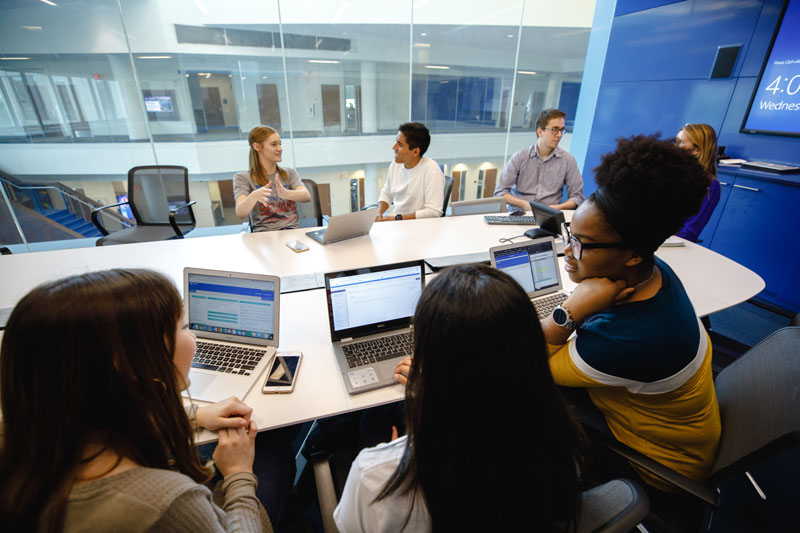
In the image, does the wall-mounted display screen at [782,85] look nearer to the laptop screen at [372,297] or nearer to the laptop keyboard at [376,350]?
the laptop screen at [372,297]

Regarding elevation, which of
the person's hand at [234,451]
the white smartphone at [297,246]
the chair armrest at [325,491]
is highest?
the white smartphone at [297,246]

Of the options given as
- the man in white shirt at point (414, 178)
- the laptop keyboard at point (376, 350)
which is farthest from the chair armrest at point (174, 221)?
the laptop keyboard at point (376, 350)

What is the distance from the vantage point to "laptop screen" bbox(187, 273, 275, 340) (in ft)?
4.30

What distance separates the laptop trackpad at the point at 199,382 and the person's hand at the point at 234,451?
0.21m

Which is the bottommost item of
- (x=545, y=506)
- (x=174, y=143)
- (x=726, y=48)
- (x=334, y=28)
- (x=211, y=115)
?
(x=545, y=506)

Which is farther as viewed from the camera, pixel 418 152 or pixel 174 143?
pixel 174 143

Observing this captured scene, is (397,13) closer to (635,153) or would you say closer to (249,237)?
(249,237)

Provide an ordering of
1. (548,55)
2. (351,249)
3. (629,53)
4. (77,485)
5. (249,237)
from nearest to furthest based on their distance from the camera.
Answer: (77,485) → (351,249) → (249,237) → (629,53) → (548,55)

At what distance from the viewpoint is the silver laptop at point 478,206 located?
3.06 metres

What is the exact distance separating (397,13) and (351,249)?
403 centimetres

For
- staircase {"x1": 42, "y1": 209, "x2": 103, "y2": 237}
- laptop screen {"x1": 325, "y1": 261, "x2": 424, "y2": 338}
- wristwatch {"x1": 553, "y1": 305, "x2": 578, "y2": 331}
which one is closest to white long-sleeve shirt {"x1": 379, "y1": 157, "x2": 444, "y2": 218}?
laptop screen {"x1": 325, "y1": 261, "x2": 424, "y2": 338}

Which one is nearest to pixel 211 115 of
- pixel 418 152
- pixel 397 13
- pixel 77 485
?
pixel 397 13

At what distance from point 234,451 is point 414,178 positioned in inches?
105

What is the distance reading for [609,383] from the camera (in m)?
1.08
